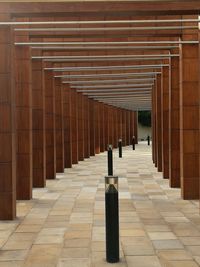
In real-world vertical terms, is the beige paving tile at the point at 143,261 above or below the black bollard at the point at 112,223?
below

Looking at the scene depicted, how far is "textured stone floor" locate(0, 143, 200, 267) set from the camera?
6.17m

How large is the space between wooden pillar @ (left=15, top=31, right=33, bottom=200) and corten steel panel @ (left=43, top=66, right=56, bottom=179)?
4646 mm

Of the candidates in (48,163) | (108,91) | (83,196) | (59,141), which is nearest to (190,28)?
(83,196)

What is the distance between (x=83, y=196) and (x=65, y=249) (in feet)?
18.5

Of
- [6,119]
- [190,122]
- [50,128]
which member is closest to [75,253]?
[6,119]

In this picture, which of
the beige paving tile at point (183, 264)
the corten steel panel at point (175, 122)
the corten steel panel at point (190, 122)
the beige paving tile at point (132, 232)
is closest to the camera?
the beige paving tile at point (183, 264)

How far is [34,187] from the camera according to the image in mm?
14617

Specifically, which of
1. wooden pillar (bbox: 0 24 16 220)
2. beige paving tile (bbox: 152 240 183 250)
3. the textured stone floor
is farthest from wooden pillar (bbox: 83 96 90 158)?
beige paving tile (bbox: 152 240 183 250)

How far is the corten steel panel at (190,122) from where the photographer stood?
1172 cm

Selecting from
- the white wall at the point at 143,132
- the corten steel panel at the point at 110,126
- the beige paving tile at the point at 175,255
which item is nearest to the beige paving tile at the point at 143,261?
the beige paving tile at the point at 175,255

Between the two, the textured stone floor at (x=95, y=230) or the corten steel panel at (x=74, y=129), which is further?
the corten steel panel at (x=74, y=129)

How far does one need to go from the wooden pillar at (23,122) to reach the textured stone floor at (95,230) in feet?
1.75

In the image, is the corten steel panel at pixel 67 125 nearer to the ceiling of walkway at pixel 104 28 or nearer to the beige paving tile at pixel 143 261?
the ceiling of walkway at pixel 104 28

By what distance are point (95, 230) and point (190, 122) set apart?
15.8 ft
